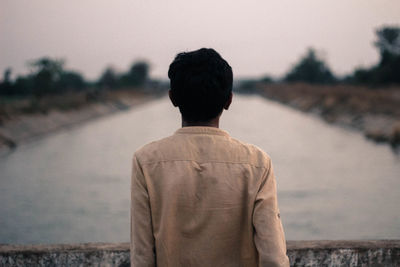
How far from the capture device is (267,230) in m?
1.75

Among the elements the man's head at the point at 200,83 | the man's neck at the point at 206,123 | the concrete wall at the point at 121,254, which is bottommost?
the concrete wall at the point at 121,254

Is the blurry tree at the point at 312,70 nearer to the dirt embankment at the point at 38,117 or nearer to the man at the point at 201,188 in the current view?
the dirt embankment at the point at 38,117

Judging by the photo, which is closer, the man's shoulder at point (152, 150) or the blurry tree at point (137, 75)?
the man's shoulder at point (152, 150)

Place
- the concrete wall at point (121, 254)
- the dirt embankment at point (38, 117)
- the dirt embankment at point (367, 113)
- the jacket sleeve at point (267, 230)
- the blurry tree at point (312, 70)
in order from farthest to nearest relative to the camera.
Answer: the blurry tree at point (312, 70)
the dirt embankment at point (367, 113)
the dirt embankment at point (38, 117)
the concrete wall at point (121, 254)
the jacket sleeve at point (267, 230)

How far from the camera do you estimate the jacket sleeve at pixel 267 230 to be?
173cm

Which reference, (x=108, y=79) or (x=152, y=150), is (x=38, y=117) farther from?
(x=108, y=79)

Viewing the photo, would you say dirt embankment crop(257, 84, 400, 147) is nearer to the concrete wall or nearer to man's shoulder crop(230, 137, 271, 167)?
the concrete wall

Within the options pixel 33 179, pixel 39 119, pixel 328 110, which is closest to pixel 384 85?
pixel 328 110

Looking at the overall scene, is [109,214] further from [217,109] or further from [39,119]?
[39,119]

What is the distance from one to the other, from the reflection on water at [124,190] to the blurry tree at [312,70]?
75.0 meters

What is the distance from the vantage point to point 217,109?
1.82 m

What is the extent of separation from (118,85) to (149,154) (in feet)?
291

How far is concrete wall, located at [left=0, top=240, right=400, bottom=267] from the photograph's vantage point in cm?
319

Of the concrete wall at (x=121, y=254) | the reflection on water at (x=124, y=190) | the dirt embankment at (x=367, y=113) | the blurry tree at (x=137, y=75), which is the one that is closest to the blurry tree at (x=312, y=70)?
the blurry tree at (x=137, y=75)
